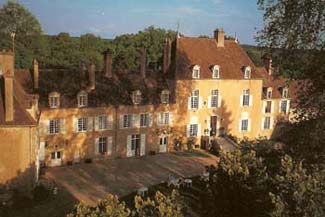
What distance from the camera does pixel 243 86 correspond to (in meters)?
43.4

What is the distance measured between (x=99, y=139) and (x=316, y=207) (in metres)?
26.4

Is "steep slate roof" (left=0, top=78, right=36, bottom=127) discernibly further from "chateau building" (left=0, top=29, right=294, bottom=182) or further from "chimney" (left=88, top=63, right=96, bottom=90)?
"chimney" (left=88, top=63, right=96, bottom=90)

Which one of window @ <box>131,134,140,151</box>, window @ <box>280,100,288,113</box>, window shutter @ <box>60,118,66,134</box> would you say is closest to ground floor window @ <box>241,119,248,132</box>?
window @ <box>280,100,288,113</box>

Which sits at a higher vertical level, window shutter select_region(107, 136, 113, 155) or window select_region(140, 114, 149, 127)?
window select_region(140, 114, 149, 127)

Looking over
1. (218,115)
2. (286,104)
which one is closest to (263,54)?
(218,115)

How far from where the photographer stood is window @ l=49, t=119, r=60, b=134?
1324 inches

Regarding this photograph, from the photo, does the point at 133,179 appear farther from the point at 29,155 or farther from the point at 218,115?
the point at 218,115

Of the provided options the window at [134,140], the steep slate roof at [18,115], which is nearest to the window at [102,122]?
the window at [134,140]

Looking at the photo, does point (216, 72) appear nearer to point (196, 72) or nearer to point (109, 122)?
point (196, 72)

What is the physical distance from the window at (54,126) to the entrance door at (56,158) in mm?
1766

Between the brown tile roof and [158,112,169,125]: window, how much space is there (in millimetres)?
3766

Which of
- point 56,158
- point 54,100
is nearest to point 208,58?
point 54,100

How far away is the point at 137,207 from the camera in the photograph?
12141mm

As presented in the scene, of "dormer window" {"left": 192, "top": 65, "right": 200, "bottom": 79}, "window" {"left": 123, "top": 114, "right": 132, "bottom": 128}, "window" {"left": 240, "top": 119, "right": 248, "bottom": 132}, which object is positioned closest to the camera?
"window" {"left": 123, "top": 114, "right": 132, "bottom": 128}
